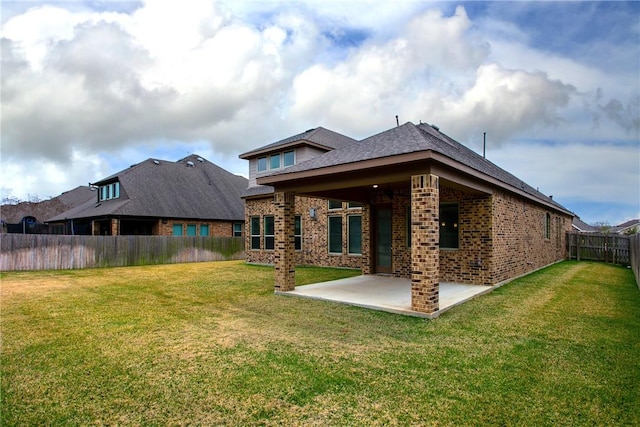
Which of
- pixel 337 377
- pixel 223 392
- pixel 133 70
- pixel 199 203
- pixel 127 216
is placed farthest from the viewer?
pixel 199 203

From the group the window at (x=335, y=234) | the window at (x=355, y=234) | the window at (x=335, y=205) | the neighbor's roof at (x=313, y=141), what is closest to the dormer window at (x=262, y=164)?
the neighbor's roof at (x=313, y=141)

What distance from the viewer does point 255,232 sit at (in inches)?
697

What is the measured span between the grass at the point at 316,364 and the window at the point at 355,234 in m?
6.29

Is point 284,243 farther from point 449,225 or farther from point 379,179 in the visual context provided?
point 449,225

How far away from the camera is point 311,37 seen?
11703 mm

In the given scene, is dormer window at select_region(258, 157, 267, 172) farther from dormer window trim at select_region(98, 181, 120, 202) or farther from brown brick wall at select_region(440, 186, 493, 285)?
dormer window trim at select_region(98, 181, 120, 202)

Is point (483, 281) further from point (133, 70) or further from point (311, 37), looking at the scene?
point (133, 70)

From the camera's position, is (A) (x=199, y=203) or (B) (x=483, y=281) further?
(A) (x=199, y=203)

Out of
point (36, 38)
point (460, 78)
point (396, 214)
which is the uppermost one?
point (460, 78)

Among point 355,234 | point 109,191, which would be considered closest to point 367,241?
point 355,234

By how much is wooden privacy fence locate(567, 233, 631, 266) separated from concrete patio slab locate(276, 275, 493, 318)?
12.6 metres

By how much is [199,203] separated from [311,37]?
49.7 feet

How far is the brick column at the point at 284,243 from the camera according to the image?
8.76m

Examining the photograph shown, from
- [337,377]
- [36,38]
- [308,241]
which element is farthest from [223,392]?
[308,241]
